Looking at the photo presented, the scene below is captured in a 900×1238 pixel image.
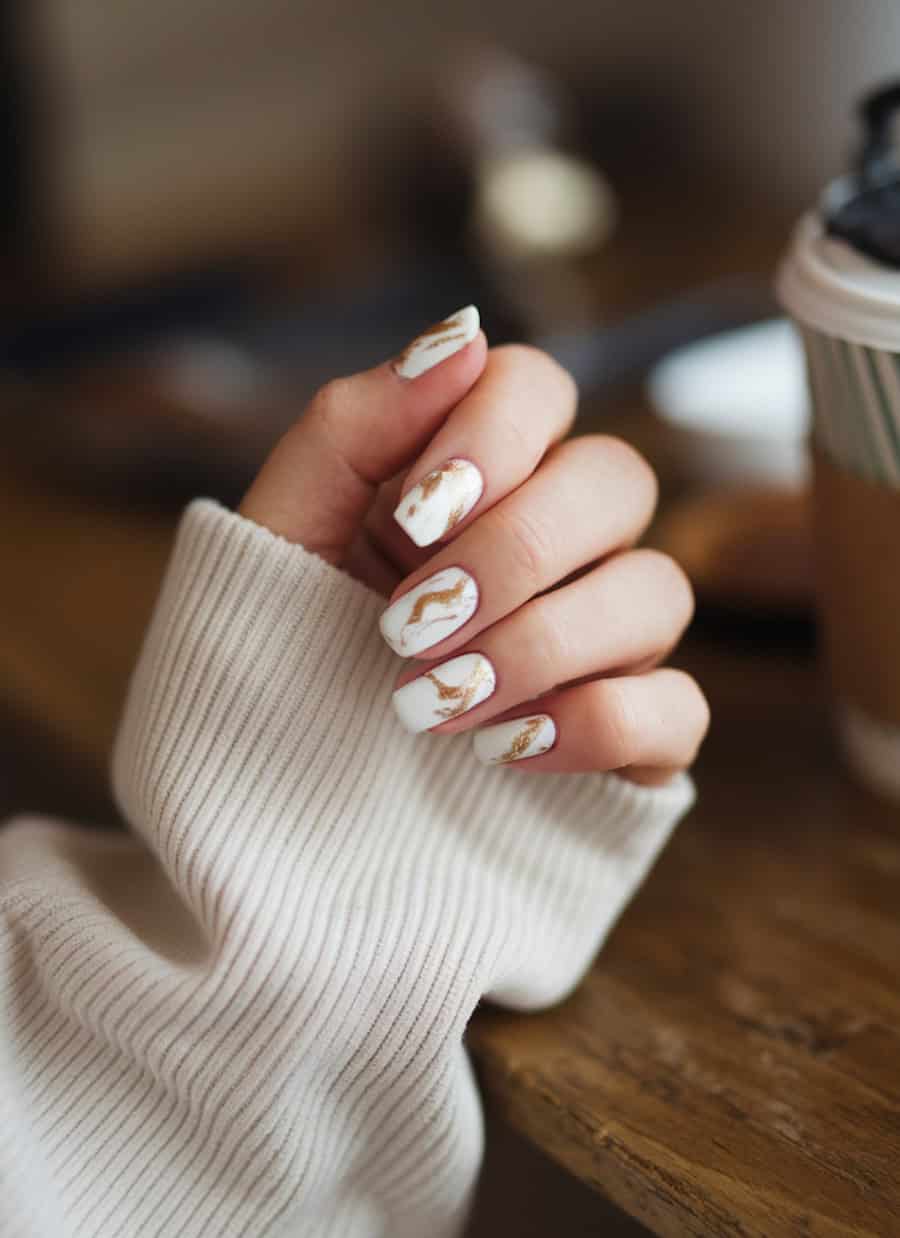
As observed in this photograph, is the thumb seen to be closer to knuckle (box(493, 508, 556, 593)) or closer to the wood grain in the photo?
knuckle (box(493, 508, 556, 593))

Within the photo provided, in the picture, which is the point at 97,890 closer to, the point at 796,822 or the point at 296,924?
the point at 296,924

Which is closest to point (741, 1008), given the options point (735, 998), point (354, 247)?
point (735, 998)

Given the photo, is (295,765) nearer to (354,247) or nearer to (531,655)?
(531,655)

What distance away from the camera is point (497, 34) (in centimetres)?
138

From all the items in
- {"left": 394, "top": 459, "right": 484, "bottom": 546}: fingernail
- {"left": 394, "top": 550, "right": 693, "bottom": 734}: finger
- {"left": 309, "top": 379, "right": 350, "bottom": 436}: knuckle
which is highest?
{"left": 309, "top": 379, "right": 350, "bottom": 436}: knuckle

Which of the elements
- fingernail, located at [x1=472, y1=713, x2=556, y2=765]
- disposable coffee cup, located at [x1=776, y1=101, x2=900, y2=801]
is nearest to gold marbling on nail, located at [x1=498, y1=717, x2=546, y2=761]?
fingernail, located at [x1=472, y1=713, x2=556, y2=765]

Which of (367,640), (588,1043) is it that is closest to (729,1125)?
(588,1043)

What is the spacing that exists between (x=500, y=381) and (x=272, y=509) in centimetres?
7

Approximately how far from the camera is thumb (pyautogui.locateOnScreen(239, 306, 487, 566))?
30cm

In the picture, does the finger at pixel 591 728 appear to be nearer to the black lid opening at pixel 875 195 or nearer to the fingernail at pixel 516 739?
the fingernail at pixel 516 739

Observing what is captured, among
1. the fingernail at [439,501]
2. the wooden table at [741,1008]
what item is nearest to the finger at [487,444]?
the fingernail at [439,501]

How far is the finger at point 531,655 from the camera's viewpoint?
0.95 feet

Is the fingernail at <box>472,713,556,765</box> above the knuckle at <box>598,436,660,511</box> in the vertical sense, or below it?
below

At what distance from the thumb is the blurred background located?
0.65ft
